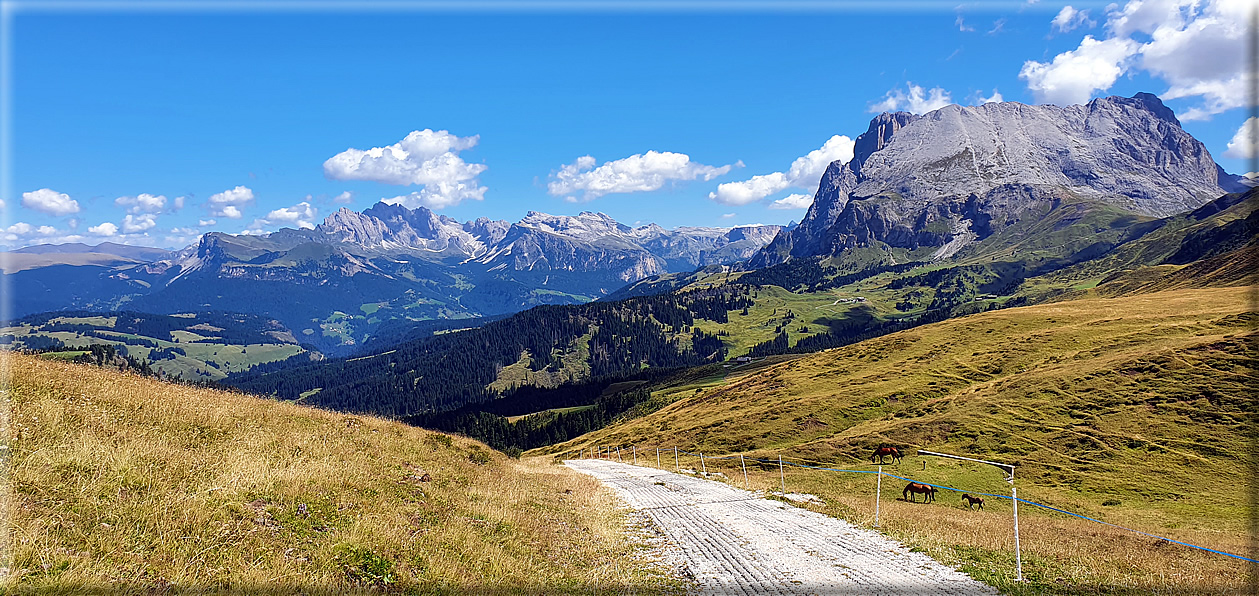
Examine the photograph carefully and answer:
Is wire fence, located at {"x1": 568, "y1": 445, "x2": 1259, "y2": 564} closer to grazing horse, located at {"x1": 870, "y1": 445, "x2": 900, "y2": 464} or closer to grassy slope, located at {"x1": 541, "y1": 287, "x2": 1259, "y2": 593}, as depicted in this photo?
grassy slope, located at {"x1": 541, "y1": 287, "x2": 1259, "y2": 593}

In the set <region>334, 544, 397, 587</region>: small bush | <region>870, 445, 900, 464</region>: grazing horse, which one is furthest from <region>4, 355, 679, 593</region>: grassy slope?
<region>870, 445, 900, 464</region>: grazing horse

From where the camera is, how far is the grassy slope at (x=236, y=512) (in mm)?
8758

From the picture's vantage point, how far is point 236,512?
10906 millimetres

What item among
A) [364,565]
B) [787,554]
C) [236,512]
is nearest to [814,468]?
[787,554]

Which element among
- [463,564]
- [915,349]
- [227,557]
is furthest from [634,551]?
[915,349]

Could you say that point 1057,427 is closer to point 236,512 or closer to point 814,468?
point 814,468

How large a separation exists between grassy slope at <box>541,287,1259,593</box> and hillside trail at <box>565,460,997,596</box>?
1621mm

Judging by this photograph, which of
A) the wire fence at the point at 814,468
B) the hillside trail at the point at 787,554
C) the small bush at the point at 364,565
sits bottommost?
the wire fence at the point at 814,468

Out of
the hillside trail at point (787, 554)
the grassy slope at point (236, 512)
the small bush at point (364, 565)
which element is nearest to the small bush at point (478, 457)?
the hillside trail at point (787, 554)

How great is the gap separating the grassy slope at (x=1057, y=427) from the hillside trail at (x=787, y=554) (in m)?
1.62

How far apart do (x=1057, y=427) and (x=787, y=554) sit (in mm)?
34458

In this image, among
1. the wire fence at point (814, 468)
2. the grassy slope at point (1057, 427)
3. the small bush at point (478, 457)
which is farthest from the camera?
the small bush at point (478, 457)

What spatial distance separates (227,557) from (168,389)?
13.2m

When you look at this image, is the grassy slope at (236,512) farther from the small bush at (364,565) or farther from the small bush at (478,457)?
the small bush at (478,457)
